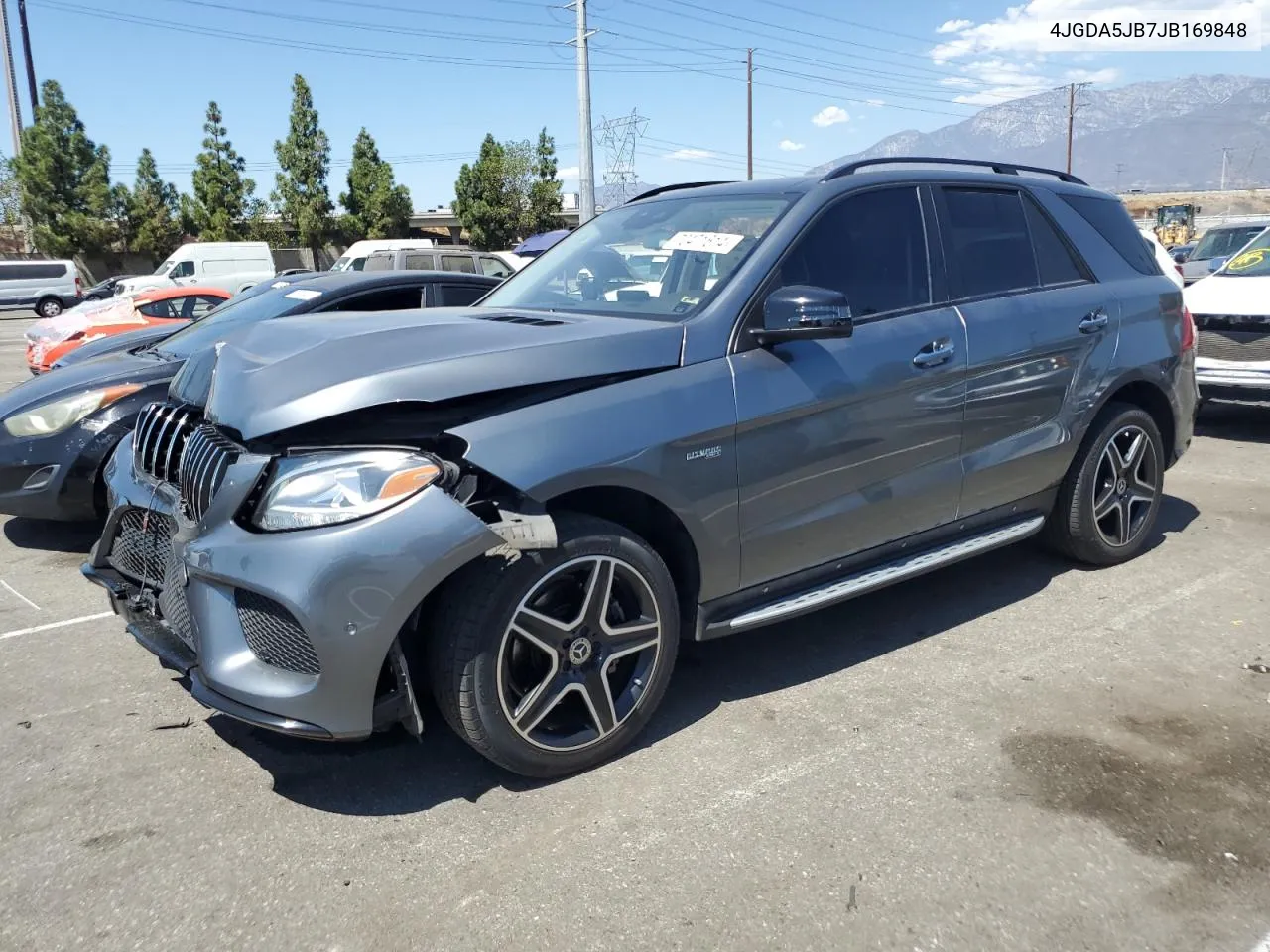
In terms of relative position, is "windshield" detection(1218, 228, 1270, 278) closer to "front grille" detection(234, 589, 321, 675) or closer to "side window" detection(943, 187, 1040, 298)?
"side window" detection(943, 187, 1040, 298)

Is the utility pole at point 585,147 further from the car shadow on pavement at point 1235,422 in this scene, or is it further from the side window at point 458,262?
the car shadow on pavement at point 1235,422

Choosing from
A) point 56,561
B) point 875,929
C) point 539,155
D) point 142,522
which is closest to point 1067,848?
point 875,929

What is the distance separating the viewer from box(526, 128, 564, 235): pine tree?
154ft

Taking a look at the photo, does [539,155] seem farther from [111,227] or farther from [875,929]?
[875,929]

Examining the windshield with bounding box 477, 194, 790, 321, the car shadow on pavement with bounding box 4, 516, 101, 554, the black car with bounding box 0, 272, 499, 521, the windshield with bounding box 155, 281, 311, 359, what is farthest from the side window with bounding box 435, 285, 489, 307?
the car shadow on pavement with bounding box 4, 516, 101, 554

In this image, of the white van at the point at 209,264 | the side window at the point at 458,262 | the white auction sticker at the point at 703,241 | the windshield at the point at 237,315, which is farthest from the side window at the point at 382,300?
the white van at the point at 209,264

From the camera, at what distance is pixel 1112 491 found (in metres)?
4.80

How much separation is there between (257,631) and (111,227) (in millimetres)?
48855

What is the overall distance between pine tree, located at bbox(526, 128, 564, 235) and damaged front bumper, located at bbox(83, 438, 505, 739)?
4581 centimetres

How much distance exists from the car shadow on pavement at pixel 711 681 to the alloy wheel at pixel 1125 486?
0.31 m

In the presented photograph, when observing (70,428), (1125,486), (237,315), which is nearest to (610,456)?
(1125,486)

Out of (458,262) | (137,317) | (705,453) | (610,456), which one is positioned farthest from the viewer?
(458,262)

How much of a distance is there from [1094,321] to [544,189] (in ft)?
147

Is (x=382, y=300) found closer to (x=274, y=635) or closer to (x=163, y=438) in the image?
(x=163, y=438)
